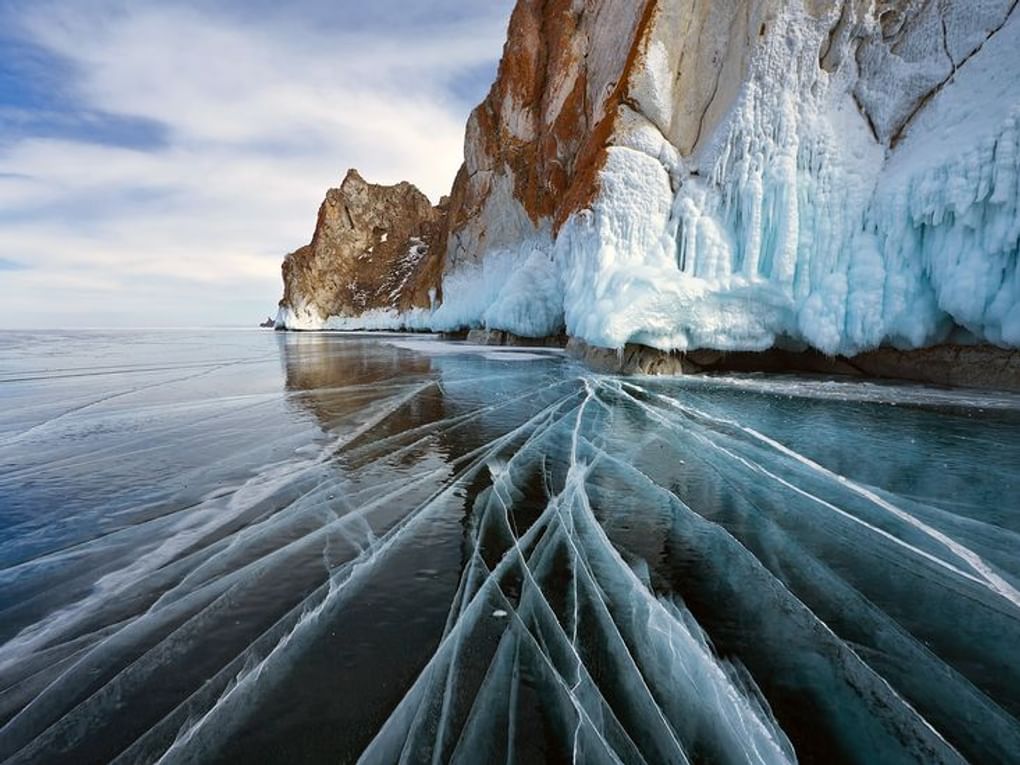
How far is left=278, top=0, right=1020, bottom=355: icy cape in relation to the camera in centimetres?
927

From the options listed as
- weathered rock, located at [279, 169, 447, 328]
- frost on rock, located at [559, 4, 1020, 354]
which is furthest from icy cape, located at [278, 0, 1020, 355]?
weathered rock, located at [279, 169, 447, 328]

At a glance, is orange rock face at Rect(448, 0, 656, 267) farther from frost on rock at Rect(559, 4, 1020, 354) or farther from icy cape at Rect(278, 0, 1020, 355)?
frost on rock at Rect(559, 4, 1020, 354)

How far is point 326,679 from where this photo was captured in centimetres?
226

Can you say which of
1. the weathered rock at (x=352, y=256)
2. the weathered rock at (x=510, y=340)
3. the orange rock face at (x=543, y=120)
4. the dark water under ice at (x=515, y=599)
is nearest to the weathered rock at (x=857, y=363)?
the dark water under ice at (x=515, y=599)

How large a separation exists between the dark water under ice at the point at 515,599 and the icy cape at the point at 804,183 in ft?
15.5

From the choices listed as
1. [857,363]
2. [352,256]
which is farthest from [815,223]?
[352,256]

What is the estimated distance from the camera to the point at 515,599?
9.53 feet

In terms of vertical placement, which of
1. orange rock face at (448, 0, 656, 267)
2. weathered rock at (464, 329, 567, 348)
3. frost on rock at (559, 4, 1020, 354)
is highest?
orange rock face at (448, 0, 656, 267)

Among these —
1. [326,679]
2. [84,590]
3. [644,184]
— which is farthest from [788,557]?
[644,184]

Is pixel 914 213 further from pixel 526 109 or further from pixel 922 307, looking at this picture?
pixel 526 109

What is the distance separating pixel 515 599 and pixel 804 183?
13.0m

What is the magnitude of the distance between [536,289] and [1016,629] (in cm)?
2030

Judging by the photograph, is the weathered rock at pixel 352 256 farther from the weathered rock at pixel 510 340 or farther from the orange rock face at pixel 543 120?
the weathered rock at pixel 510 340

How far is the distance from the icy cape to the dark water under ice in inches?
186
